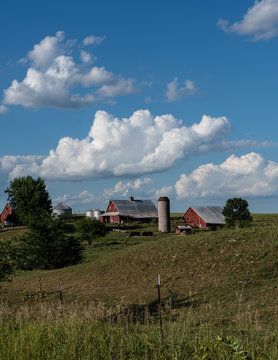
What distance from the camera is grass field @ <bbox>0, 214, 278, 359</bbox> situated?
309 inches

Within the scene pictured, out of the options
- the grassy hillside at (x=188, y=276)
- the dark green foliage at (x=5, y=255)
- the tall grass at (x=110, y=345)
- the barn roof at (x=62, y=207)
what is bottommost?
the grassy hillside at (x=188, y=276)

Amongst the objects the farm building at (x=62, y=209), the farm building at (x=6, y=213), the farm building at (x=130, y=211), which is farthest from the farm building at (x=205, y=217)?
the farm building at (x=6, y=213)

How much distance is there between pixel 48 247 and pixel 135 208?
207 feet

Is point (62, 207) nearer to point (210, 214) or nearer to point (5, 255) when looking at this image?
point (210, 214)

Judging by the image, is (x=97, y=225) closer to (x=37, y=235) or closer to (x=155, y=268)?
(x=37, y=235)

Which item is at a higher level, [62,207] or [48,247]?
[62,207]

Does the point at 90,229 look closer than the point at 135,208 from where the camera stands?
Yes

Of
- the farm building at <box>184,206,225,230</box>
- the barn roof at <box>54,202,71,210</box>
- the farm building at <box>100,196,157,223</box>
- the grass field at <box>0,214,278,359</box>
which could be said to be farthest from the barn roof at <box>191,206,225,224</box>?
the grass field at <box>0,214,278,359</box>

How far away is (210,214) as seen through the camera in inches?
3305

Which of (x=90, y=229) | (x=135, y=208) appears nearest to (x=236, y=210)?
(x=90, y=229)

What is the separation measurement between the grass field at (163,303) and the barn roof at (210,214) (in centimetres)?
5529

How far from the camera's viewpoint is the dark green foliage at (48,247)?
33.4 meters

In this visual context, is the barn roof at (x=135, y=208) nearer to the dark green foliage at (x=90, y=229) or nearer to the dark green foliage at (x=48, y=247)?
the dark green foliage at (x=90, y=229)

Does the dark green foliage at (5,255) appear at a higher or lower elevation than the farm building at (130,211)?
lower
